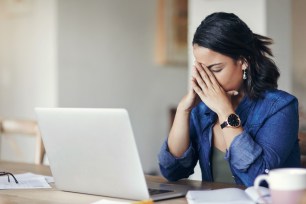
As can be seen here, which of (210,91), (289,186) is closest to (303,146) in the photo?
(210,91)

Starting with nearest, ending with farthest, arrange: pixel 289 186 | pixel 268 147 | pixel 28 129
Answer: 1. pixel 289 186
2. pixel 268 147
3. pixel 28 129

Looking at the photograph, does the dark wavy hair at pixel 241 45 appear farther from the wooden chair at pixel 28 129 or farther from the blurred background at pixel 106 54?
the blurred background at pixel 106 54

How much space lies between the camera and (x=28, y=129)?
2178 mm

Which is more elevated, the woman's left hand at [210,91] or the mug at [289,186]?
the woman's left hand at [210,91]

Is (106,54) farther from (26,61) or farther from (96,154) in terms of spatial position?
(96,154)

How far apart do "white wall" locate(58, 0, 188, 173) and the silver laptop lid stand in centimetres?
222

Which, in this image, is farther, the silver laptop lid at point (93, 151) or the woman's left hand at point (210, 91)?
the woman's left hand at point (210, 91)

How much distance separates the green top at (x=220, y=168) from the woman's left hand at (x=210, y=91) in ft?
0.58

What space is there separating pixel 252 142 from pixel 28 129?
106cm

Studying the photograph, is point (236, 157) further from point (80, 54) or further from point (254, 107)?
point (80, 54)

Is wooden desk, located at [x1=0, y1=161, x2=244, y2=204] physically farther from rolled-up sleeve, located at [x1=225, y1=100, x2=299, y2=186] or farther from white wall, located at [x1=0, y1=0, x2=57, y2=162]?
white wall, located at [x1=0, y1=0, x2=57, y2=162]

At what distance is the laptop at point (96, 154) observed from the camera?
1224mm

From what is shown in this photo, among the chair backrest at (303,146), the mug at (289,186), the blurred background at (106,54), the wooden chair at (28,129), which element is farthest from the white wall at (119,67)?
the mug at (289,186)

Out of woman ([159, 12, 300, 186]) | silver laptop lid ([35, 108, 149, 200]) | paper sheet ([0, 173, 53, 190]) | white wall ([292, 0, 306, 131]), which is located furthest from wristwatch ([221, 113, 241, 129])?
white wall ([292, 0, 306, 131])
